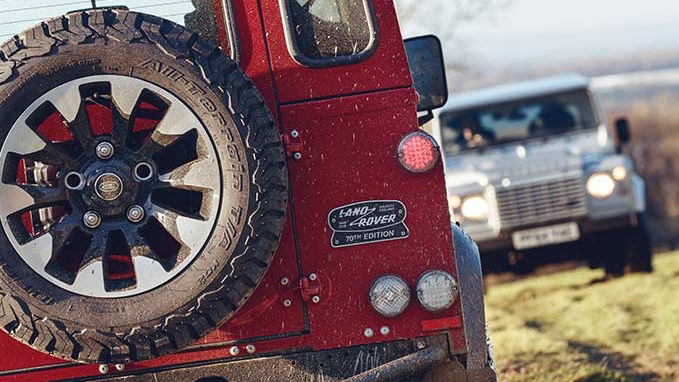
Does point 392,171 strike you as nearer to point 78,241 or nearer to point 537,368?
point 78,241

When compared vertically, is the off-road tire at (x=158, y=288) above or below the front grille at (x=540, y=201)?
above

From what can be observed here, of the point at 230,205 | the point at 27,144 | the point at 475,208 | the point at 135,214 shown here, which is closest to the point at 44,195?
the point at 27,144

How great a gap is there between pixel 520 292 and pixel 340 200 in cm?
794

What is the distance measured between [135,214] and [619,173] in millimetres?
8524

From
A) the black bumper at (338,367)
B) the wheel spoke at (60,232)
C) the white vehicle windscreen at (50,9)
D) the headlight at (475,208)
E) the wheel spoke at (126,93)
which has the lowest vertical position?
the black bumper at (338,367)

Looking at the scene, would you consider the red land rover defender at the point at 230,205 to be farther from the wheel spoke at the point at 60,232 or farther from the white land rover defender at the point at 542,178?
the white land rover defender at the point at 542,178

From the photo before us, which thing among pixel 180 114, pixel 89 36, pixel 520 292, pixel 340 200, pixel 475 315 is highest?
pixel 89 36

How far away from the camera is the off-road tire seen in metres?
4.05

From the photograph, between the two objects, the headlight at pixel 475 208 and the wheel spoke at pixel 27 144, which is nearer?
the wheel spoke at pixel 27 144

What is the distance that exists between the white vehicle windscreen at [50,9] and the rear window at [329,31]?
386 millimetres

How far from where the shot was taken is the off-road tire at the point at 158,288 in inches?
160

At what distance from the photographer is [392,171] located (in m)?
4.53

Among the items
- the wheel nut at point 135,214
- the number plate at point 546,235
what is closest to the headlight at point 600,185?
the number plate at point 546,235

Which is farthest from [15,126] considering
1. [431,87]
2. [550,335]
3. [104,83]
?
[550,335]
